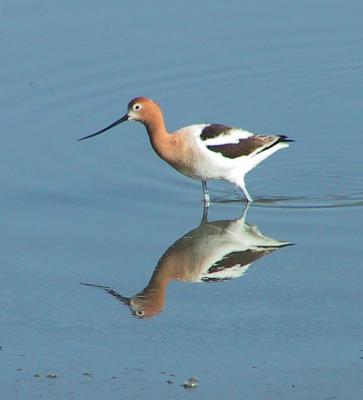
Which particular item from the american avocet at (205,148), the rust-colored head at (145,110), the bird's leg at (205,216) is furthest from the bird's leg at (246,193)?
the rust-colored head at (145,110)

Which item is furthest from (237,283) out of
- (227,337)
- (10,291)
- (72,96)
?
(72,96)

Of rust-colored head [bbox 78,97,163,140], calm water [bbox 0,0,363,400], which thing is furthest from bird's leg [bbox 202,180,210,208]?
rust-colored head [bbox 78,97,163,140]

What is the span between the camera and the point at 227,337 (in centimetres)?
840

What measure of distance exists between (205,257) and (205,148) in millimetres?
1639

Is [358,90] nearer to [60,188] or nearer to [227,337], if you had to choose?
[60,188]

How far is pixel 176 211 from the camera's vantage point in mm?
11031

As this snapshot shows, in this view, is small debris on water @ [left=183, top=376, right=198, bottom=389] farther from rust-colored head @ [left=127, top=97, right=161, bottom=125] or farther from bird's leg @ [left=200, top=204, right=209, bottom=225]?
rust-colored head @ [left=127, top=97, right=161, bottom=125]

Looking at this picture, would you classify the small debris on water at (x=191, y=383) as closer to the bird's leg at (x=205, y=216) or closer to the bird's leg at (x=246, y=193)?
the bird's leg at (x=205, y=216)

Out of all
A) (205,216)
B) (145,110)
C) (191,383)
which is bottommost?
(191,383)

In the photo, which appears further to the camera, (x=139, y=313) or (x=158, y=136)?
(x=158, y=136)

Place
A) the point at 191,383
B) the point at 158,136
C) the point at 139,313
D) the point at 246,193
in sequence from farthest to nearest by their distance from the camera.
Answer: the point at 158,136 → the point at 246,193 → the point at 139,313 → the point at 191,383

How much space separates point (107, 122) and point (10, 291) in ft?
12.8

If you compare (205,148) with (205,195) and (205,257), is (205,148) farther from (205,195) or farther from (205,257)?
(205,257)

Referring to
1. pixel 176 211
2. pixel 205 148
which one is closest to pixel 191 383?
pixel 176 211
